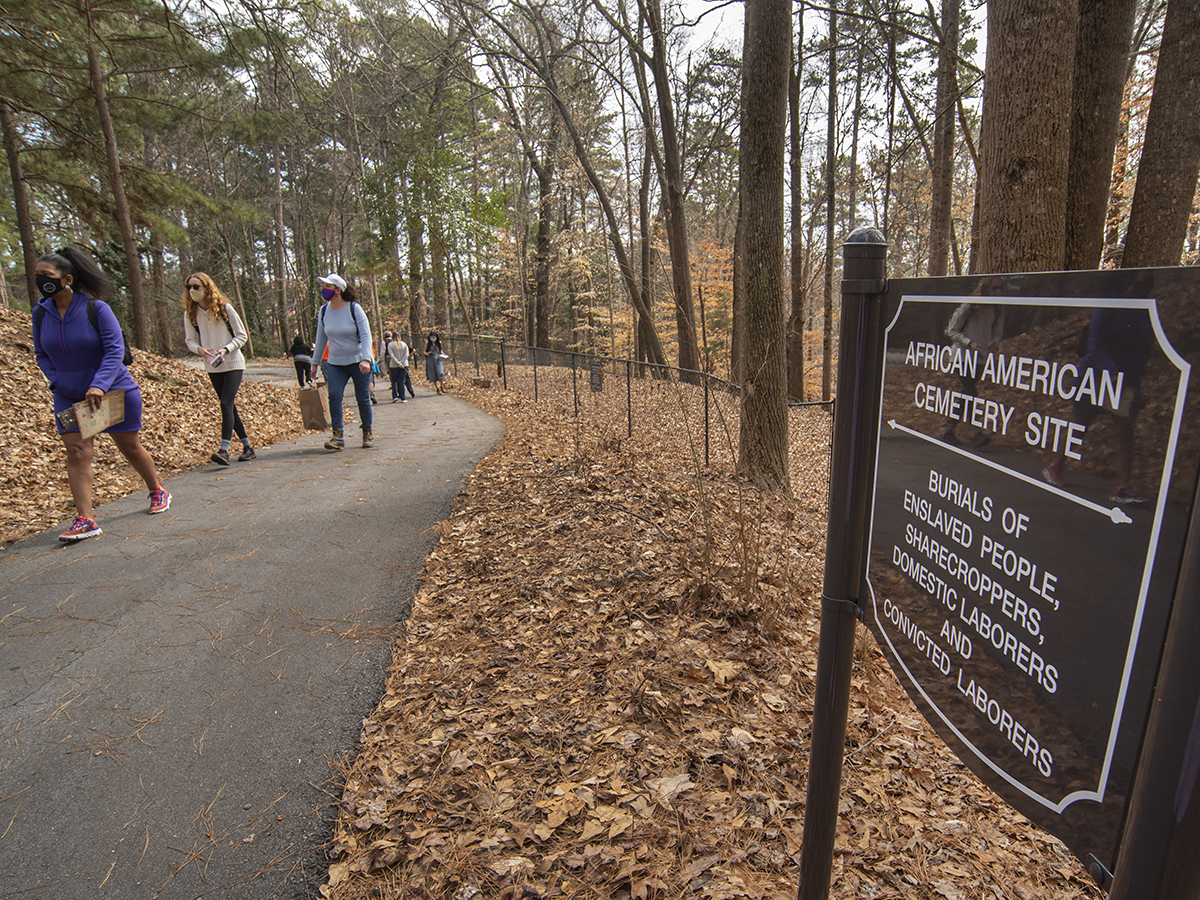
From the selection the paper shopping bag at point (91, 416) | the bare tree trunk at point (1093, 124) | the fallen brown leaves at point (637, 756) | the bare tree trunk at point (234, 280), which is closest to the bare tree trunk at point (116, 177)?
the paper shopping bag at point (91, 416)

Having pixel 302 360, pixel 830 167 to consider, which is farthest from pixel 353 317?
pixel 830 167

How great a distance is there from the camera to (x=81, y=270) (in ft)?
15.7

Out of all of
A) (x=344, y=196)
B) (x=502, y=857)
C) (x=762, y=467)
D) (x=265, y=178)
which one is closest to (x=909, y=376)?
(x=502, y=857)

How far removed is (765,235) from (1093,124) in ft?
9.27

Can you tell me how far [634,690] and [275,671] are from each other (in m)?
1.93

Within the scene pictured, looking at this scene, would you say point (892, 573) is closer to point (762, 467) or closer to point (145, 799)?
point (145, 799)

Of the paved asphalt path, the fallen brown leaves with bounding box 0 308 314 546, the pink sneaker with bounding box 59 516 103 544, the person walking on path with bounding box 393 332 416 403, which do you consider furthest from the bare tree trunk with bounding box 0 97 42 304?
the paved asphalt path

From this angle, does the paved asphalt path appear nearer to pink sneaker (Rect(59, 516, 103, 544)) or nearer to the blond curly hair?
pink sneaker (Rect(59, 516, 103, 544))

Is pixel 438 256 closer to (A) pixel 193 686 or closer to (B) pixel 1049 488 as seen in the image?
(A) pixel 193 686

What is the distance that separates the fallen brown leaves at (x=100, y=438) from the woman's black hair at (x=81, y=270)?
81.6 inches

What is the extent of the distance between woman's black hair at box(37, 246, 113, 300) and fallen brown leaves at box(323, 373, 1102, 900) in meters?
3.61

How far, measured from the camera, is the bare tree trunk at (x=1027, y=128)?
3.43 meters

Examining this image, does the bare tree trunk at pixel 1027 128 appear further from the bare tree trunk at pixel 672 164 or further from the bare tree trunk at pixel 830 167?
the bare tree trunk at pixel 830 167

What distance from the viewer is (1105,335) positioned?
0.83 metres
